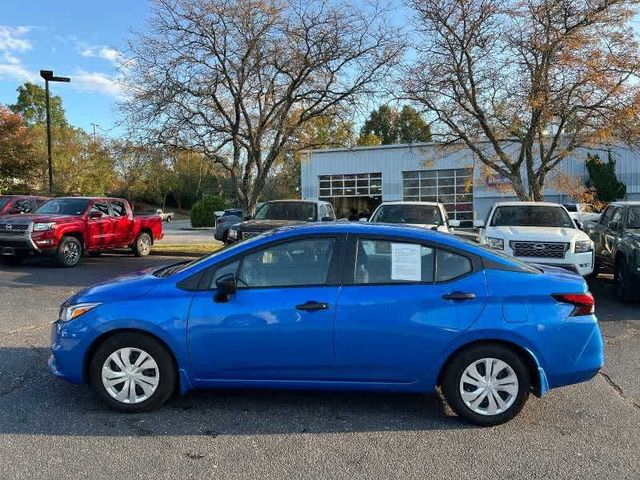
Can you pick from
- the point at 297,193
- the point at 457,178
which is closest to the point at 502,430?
the point at 457,178

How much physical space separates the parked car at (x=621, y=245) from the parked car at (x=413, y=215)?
290cm

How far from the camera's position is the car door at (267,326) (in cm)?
452

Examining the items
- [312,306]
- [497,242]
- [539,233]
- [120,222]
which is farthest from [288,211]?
[312,306]

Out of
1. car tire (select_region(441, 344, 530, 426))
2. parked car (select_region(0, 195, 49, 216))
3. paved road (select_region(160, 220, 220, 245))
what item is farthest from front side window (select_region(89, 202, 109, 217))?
car tire (select_region(441, 344, 530, 426))

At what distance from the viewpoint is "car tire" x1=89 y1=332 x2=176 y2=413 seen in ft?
15.1

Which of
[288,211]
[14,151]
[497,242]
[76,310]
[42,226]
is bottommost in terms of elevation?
[76,310]

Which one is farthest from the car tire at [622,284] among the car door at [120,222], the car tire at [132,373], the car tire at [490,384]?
the car door at [120,222]

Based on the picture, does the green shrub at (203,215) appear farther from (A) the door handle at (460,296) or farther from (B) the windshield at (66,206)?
(A) the door handle at (460,296)

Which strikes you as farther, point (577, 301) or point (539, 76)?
point (539, 76)

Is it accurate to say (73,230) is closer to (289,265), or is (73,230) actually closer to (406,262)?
(289,265)

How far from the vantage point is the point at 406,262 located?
469 centimetres

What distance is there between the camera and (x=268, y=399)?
5074 mm

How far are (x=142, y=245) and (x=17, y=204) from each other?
4110mm

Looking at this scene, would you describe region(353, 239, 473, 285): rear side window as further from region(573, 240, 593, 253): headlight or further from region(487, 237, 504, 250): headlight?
region(573, 240, 593, 253): headlight
